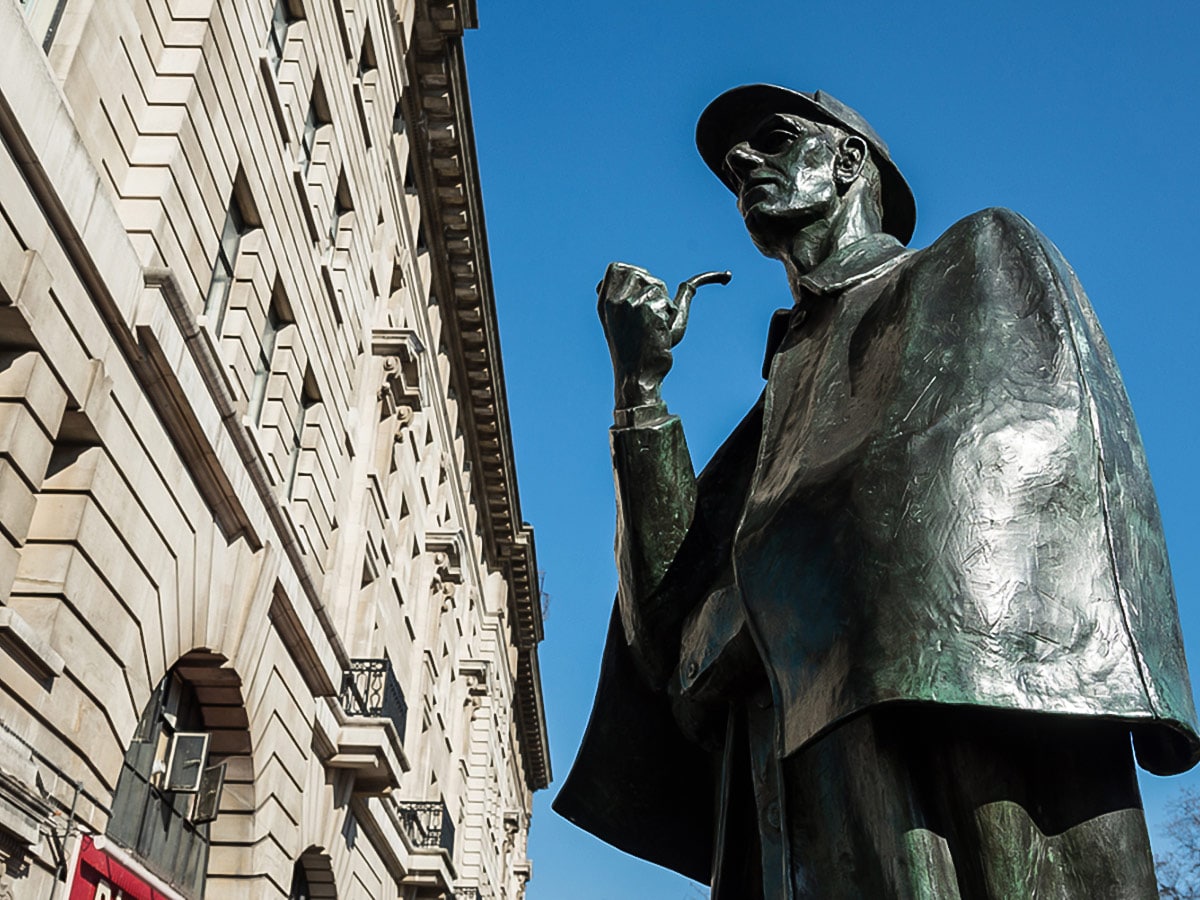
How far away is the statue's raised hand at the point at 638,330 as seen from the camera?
9.93ft

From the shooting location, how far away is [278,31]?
1725 cm

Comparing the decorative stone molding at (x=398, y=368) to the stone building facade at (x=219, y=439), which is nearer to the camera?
the stone building facade at (x=219, y=439)

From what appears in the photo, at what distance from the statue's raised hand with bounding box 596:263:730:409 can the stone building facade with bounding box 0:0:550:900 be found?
7539 mm

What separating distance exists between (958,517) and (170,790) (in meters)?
14.0

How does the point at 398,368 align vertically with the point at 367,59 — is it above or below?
below

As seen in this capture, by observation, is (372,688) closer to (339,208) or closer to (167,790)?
(167,790)

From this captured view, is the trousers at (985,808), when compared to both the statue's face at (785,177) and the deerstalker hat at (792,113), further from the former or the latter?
the deerstalker hat at (792,113)

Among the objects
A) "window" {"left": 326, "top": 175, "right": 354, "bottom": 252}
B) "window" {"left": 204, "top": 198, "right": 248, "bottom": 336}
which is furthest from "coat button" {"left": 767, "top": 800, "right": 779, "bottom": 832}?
"window" {"left": 326, "top": 175, "right": 354, "bottom": 252}

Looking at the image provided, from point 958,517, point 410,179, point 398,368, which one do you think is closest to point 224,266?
point 398,368

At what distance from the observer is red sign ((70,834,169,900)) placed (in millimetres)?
10695

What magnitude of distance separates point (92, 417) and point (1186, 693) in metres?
10.3

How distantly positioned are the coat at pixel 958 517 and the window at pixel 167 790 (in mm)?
11605

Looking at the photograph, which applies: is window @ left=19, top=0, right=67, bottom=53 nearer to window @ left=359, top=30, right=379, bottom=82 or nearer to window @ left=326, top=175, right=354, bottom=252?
window @ left=326, top=175, right=354, bottom=252

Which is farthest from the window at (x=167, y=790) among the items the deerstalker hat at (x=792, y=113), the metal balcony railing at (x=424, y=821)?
the metal balcony railing at (x=424, y=821)
